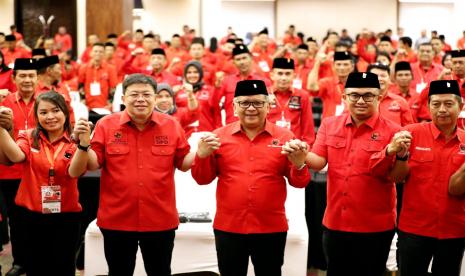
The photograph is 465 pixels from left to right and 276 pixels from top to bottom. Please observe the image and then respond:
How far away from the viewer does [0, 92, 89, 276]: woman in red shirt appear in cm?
407

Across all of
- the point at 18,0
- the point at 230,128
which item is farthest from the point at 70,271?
the point at 18,0

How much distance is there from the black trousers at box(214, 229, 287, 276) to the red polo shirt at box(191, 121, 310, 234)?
0.14 feet

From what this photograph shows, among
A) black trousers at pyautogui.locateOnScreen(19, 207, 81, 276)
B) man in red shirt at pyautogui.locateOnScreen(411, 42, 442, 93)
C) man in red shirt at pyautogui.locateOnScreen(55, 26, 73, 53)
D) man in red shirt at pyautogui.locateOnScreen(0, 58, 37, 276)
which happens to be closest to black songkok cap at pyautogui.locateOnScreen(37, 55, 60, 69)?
man in red shirt at pyautogui.locateOnScreen(0, 58, 37, 276)

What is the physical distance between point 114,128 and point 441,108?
1847 mm

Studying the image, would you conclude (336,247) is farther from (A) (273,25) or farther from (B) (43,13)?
(A) (273,25)

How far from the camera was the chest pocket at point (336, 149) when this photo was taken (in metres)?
4.02

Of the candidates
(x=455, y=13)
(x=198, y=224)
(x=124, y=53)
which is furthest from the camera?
(x=455, y=13)

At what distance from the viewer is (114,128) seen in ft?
12.9

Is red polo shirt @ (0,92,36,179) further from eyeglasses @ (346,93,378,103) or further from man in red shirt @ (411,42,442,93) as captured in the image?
man in red shirt @ (411,42,442,93)

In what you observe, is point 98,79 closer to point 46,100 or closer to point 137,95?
point 46,100

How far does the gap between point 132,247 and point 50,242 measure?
0.55 metres

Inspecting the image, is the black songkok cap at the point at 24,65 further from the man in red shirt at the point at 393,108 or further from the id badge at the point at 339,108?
Answer: the id badge at the point at 339,108

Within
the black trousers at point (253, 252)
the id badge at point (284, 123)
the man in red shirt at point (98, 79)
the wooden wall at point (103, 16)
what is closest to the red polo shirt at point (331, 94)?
the id badge at point (284, 123)

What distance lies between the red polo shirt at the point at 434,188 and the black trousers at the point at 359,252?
182 millimetres
